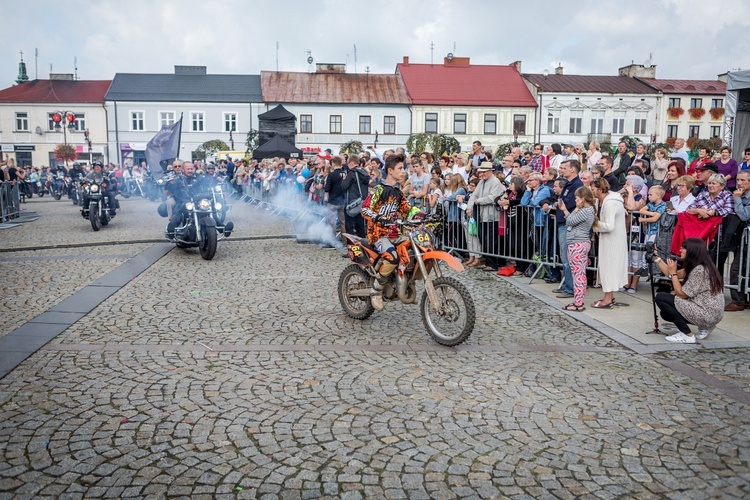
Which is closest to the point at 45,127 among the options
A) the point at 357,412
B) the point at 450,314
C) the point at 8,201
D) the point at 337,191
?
the point at 8,201

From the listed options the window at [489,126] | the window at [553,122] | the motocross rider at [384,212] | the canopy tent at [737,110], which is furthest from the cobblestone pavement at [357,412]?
the window at [553,122]

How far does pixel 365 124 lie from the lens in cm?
6003

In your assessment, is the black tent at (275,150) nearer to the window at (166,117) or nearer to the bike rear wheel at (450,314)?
the bike rear wheel at (450,314)

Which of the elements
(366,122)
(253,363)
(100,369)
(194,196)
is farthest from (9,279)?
(366,122)

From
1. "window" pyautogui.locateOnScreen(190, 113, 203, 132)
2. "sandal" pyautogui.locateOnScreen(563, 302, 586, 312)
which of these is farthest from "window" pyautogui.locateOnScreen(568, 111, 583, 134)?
"sandal" pyautogui.locateOnScreen(563, 302, 586, 312)

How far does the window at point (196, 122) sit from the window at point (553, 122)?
101 ft

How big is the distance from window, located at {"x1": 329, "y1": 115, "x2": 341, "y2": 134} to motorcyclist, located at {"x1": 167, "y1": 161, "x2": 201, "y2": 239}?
157 feet

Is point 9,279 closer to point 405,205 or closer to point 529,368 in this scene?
point 405,205

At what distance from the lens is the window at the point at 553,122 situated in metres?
60.6

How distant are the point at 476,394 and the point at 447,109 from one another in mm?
56496

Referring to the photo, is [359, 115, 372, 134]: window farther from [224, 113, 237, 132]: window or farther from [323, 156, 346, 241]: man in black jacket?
[323, 156, 346, 241]: man in black jacket

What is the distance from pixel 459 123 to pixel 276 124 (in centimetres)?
3574

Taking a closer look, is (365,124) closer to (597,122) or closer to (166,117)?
(166,117)

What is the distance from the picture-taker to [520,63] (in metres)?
64.1
